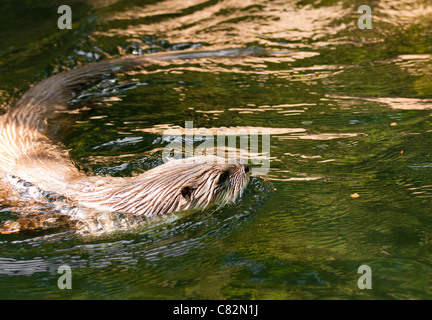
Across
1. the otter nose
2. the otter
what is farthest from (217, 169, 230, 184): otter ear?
the otter nose

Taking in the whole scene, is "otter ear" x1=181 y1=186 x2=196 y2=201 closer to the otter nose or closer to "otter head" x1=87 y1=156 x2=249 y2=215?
"otter head" x1=87 y1=156 x2=249 y2=215

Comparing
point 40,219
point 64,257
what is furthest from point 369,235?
point 40,219

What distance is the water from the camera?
295 cm

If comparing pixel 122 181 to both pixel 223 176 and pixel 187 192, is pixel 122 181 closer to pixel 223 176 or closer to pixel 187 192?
pixel 187 192

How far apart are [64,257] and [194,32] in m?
4.36

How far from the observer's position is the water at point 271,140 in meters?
2.95

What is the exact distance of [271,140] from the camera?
14.9 feet

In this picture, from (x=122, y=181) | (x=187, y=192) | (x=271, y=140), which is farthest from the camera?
(x=271, y=140)

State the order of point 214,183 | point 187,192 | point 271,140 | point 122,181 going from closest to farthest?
point 187,192 < point 214,183 < point 122,181 < point 271,140

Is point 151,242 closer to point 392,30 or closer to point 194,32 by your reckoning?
point 194,32

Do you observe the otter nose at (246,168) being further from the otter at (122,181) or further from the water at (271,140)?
the water at (271,140)

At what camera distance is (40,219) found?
3.72m

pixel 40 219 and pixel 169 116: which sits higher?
pixel 169 116

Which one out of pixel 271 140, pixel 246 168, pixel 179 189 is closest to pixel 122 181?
pixel 179 189
